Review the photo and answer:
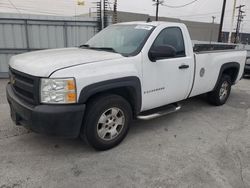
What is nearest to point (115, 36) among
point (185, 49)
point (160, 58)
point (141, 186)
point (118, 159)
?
point (160, 58)

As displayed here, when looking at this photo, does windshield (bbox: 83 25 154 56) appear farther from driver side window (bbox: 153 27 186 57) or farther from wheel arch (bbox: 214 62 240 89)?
wheel arch (bbox: 214 62 240 89)

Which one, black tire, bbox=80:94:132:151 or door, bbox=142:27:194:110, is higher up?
door, bbox=142:27:194:110

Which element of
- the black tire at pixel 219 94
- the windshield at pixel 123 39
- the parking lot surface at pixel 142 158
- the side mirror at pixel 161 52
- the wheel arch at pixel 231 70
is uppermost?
the windshield at pixel 123 39

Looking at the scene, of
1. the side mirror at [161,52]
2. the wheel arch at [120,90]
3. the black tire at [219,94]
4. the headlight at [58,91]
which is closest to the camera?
the headlight at [58,91]

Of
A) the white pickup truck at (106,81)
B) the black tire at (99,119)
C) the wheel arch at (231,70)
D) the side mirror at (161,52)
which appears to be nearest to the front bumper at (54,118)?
the white pickup truck at (106,81)

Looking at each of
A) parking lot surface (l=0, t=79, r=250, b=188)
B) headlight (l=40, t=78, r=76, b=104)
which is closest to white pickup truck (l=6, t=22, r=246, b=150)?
headlight (l=40, t=78, r=76, b=104)

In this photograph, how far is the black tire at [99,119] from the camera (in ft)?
10.1

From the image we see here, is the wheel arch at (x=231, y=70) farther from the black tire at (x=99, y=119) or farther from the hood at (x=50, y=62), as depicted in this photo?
the hood at (x=50, y=62)

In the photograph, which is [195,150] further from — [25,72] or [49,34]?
[49,34]

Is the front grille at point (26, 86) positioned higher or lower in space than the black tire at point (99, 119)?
higher

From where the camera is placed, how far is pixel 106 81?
3061 millimetres

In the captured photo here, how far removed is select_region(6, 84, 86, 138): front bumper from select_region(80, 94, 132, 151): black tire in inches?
6.4

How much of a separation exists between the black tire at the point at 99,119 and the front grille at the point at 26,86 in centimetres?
68

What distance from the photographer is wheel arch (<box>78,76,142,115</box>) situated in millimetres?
2908
